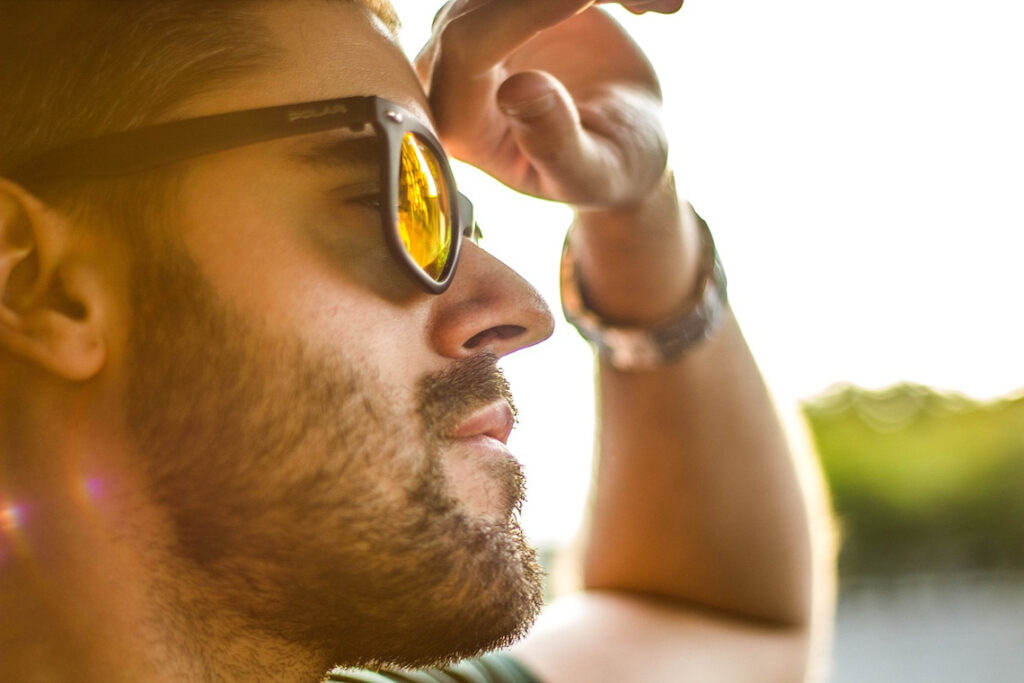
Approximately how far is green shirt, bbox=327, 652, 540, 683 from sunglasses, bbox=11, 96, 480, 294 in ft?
2.75

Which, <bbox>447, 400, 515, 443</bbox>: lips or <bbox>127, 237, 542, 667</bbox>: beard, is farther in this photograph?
<bbox>447, 400, 515, 443</bbox>: lips

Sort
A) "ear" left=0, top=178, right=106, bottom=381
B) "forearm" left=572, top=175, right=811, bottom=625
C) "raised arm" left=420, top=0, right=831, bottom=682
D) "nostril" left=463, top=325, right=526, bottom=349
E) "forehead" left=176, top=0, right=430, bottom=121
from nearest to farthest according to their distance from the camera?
"ear" left=0, top=178, right=106, bottom=381 < "forehead" left=176, top=0, right=430, bottom=121 < "nostril" left=463, top=325, right=526, bottom=349 < "raised arm" left=420, top=0, right=831, bottom=682 < "forearm" left=572, top=175, right=811, bottom=625

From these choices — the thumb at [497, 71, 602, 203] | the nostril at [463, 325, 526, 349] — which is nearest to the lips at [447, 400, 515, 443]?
the nostril at [463, 325, 526, 349]

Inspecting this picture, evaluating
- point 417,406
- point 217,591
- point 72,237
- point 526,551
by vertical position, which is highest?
point 72,237

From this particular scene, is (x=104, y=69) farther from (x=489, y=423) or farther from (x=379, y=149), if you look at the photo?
(x=489, y=423)

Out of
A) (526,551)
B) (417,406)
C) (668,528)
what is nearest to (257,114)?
(417,406)

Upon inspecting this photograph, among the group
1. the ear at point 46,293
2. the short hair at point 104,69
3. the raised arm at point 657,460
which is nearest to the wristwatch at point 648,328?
the raised arm at point 657,460

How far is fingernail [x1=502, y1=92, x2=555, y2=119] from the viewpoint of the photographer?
1.62m

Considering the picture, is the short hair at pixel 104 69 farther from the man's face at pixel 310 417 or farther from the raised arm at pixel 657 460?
the raised arm at pixel 657 460

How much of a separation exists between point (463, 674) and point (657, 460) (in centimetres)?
68

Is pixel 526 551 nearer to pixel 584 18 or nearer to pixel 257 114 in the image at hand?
pixel 257 114

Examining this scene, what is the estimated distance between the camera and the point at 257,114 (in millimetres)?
1595

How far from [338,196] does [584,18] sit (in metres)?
0.90

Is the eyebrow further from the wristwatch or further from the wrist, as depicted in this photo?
the wristwatch
